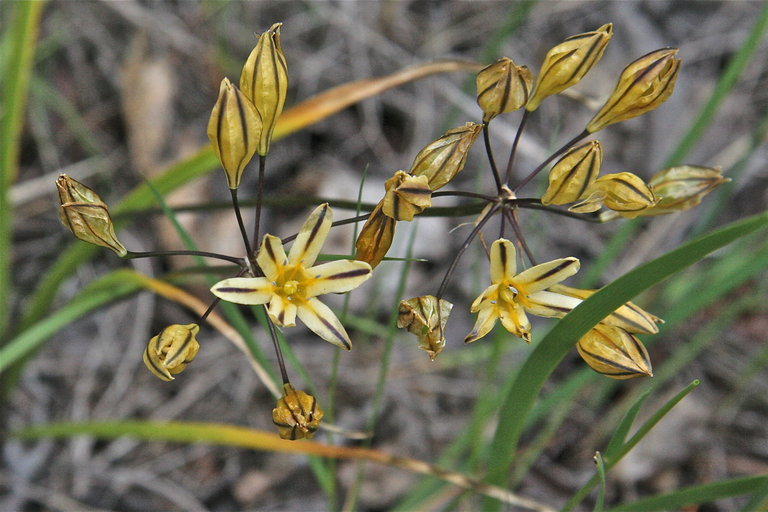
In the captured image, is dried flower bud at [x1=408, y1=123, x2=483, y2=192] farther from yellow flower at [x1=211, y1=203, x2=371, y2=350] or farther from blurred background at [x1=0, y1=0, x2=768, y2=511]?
blurred background at [x1=0, y1=0, x2=768, y2=511]

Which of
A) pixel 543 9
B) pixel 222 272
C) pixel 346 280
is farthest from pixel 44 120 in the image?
pixel 543 9

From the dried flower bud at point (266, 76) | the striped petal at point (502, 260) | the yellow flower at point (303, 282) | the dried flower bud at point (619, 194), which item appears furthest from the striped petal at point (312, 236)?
the dried flower bud at point (619, 194)

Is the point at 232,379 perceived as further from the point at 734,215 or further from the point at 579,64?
the point at 734,215

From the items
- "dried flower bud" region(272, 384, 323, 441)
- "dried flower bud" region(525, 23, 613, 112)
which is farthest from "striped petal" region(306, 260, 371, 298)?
"dried flower bud" region(525, 23, 613, 112)

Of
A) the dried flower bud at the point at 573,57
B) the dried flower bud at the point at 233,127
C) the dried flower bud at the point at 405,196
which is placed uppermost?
the dried flower bud at the point at 573,57

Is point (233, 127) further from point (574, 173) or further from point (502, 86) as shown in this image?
point (574, 173)

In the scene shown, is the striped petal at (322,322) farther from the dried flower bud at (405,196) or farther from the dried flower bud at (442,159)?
the dried flower bud at (442,159)

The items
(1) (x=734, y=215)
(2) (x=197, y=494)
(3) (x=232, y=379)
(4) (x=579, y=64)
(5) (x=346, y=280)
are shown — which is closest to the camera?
(5) (x=346, y=280)
